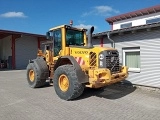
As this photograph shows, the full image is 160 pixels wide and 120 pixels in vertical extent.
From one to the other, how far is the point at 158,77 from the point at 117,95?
2.05m

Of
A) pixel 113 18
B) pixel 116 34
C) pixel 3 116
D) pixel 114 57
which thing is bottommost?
pixel 3 116

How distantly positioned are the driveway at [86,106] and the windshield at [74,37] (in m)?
2.17

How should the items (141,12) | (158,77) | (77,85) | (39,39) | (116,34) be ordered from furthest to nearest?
(39,39), (141,12), (116,34), (158,77), (77,85)

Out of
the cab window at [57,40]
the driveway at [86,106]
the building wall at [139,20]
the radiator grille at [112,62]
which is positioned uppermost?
the building wall at [139,20]

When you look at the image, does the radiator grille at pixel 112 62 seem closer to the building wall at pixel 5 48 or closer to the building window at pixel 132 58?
the building window at pixel 132 58

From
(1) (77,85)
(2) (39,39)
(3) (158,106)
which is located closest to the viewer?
(3) (158,106)

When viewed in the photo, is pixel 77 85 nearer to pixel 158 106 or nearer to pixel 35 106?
pixel 35 106

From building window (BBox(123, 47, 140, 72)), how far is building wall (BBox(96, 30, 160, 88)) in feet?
0.85

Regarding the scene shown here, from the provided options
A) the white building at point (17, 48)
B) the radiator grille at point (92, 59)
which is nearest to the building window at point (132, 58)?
the radiator grille at point (92, 59)

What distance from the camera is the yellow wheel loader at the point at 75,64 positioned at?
7243 mm

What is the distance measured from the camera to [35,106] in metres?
6.88

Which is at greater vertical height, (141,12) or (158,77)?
(141,12)

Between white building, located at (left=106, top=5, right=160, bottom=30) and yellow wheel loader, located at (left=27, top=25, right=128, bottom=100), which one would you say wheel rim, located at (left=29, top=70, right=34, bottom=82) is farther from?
white building, located at (left=106, top=5, right=160, bottom=30)

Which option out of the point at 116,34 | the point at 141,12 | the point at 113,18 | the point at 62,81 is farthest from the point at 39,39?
the point at 62,81
